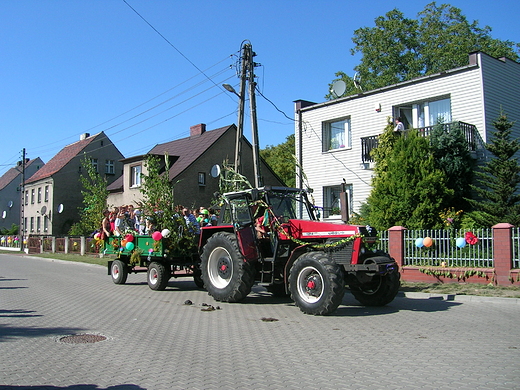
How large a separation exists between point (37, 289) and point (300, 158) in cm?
1352

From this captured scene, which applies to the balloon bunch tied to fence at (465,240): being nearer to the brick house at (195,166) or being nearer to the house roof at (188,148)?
the brick house at (195,166)

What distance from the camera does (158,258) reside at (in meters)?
13.5

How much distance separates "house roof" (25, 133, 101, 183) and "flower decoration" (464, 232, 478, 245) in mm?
42347

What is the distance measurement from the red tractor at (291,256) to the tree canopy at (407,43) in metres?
31.5

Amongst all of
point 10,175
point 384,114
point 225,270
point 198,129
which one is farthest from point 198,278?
point 10,175

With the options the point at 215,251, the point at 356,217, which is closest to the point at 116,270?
the point at 215,251

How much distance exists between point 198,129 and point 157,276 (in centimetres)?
2763

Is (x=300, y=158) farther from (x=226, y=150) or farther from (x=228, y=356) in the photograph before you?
(x=228, y=356)

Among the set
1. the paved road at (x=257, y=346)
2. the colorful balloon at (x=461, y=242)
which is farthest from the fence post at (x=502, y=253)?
the paved road at (x=257, y=346)

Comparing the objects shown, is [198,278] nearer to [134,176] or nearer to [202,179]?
[202,179]

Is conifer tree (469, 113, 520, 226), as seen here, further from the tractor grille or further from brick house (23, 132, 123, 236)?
brick house (23, 132, 123, 236)

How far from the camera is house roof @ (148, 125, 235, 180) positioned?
34625 millimetres

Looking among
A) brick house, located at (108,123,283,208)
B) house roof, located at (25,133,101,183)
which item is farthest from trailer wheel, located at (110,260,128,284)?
house roof, located at (25,133,101,183)

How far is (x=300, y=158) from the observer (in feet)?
78.6
